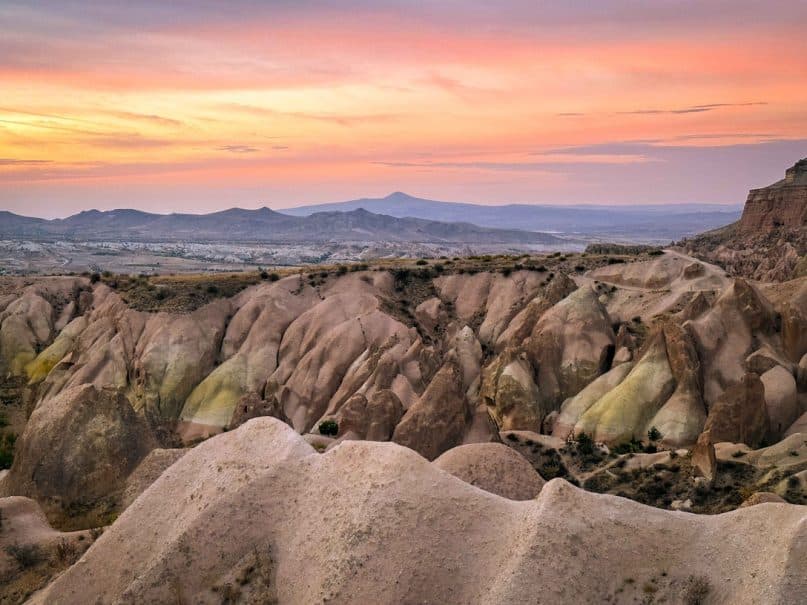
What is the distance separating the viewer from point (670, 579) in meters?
19.5

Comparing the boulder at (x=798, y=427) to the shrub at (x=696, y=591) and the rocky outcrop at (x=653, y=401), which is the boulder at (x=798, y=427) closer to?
the rocky outcrop at (x=653, y=401)

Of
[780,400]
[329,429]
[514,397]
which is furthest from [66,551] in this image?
[780,400]

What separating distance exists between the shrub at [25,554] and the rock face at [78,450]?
5141mm

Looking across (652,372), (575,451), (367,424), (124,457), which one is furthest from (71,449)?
(652,372)

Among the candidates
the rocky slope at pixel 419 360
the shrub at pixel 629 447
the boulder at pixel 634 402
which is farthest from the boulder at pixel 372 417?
the shrub at pixel 629 447

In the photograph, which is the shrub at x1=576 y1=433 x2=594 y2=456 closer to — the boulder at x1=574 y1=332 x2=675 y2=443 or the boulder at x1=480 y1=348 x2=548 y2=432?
the boulder at x1=574 y1=332 x2=675 y2=443

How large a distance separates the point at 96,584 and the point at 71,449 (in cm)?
1196

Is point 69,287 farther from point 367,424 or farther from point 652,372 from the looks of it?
point 652,372

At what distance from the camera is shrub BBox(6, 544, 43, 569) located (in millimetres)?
25712

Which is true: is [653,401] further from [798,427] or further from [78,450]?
[78,450]

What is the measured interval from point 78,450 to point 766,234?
98.8 meters

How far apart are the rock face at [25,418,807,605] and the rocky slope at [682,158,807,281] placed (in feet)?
187

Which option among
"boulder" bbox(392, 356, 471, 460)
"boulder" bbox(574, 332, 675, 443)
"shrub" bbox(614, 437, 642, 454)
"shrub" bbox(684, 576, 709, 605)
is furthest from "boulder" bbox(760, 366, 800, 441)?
"shrub" bbox(684, 576, 709, 605)

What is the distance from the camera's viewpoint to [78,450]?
1296 inches
